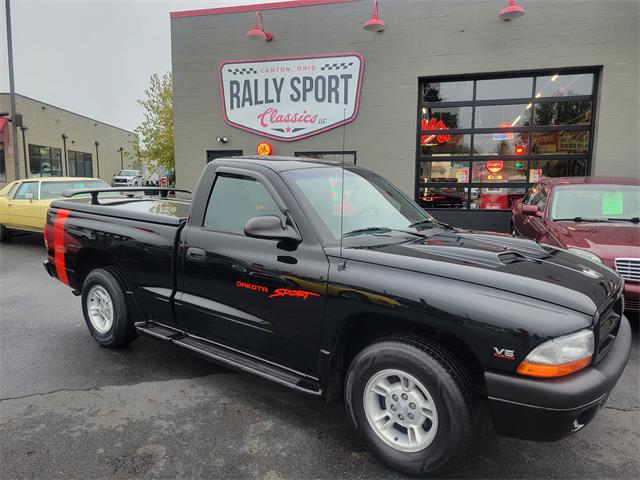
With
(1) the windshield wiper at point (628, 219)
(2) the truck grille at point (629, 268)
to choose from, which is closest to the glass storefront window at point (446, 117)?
(1) the windshield wiper at point (628, 219)

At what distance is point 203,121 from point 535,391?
11293 millimetres

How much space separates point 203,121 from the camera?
39.0 feet

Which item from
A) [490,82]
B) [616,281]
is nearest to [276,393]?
[616,281]

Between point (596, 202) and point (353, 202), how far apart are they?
4.21 meters

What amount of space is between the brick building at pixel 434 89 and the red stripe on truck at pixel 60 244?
21.2 ft

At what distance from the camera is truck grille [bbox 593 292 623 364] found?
2.30m

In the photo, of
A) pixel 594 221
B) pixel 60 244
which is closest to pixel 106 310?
pixel 60 244

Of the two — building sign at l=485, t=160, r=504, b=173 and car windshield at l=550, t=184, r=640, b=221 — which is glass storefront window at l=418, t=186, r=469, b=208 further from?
car windshield at l=550, t=184, r=640, b=221

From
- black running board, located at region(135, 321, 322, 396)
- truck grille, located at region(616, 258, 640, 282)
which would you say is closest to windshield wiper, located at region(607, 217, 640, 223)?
truck grille, located at region(616, 258, 640, 282)

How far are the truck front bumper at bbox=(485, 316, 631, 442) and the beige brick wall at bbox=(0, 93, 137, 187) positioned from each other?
97.7ft

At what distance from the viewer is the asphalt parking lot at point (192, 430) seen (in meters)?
2.60

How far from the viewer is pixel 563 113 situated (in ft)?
32.6

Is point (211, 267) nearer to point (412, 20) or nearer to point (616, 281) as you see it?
point (616, 281)

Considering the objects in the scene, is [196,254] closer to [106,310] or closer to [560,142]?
[106,310]
